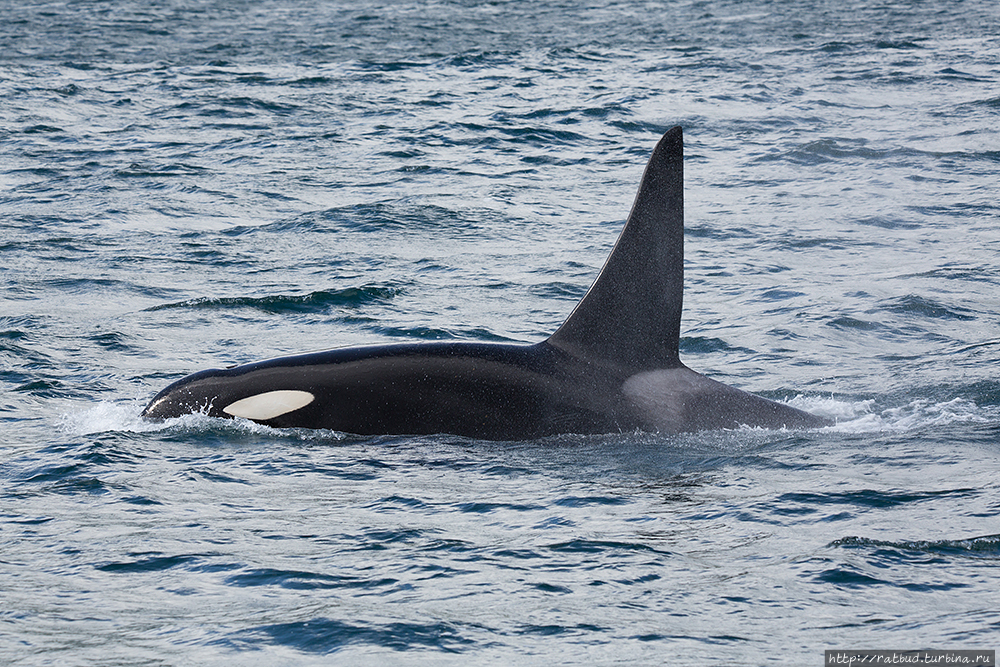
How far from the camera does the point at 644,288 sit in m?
8.35

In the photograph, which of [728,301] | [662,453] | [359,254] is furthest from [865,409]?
[359,254]

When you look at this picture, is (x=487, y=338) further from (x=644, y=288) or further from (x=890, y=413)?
(x=644, y=288)

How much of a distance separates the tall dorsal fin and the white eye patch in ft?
5.19

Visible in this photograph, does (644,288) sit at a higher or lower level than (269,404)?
higher

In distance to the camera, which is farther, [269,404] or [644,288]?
[269,404]

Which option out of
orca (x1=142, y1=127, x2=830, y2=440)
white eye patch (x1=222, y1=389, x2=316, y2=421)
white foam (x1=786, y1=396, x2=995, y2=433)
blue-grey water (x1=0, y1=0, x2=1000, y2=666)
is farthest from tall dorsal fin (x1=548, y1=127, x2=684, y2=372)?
white eye patch (x1=222, y1=389, x2=316, y2=421)

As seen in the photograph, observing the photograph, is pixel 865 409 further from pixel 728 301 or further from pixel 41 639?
pixel 41 639

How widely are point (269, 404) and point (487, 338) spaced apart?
374cm

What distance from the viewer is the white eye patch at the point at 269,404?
8.56m

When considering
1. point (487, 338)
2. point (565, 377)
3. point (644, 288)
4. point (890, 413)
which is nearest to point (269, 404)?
point (565, 377)

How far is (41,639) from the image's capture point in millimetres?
5996

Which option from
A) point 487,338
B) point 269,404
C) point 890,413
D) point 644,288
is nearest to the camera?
point 644,288

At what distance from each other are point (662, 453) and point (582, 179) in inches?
460

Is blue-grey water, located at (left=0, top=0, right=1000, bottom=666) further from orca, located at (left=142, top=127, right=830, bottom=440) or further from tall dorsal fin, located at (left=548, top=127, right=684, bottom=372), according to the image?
tall dorsal fin, located at (left=548, top=127, right=684, bottom=372)
